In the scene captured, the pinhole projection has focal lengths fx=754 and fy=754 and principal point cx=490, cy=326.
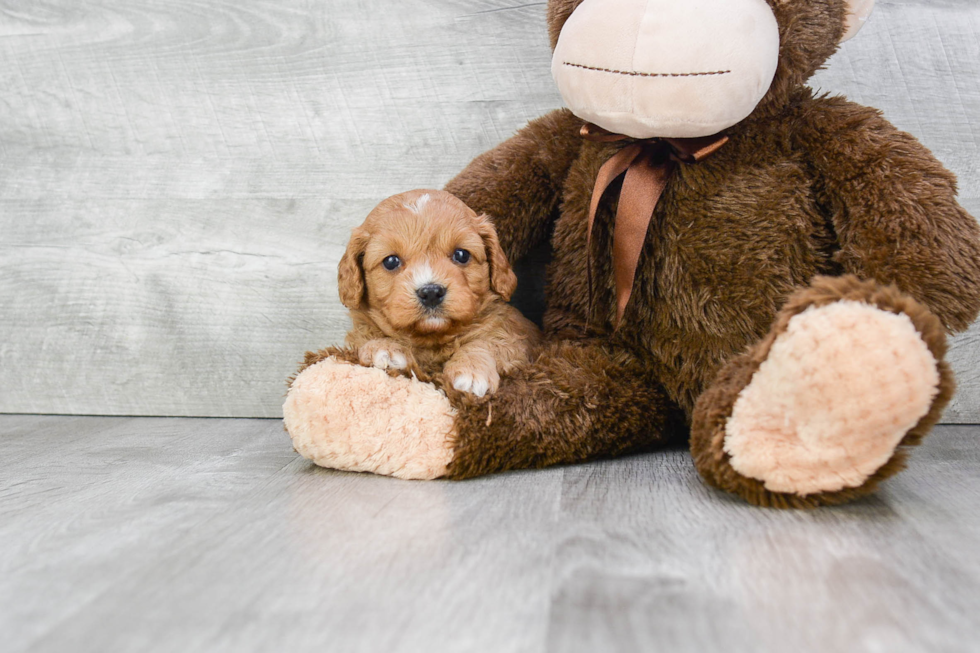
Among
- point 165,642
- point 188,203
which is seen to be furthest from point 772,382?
point 188,203

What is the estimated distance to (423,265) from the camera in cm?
136

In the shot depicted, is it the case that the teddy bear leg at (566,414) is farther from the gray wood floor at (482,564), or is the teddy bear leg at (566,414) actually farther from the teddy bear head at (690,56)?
the teddy bear head at (690,56)

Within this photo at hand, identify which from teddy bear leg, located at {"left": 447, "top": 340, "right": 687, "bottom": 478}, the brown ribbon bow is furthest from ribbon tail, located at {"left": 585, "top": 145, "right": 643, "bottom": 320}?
teddy bear leg, located at {"left": 447, "top": 340, "right": 687, "bottom": 478}

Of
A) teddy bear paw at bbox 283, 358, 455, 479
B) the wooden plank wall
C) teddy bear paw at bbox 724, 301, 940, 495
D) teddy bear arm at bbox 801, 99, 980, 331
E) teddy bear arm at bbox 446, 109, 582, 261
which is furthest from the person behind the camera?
the wooden plank wall

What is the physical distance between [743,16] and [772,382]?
587mm

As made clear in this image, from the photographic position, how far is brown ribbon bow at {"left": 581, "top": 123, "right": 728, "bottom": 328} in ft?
4.46

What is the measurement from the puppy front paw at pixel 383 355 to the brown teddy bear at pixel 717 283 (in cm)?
5

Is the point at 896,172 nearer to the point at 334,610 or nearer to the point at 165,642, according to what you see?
the point at 334,610

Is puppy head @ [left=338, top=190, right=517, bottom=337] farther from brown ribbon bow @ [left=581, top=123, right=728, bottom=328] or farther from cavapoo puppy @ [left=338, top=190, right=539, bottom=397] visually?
brown ribbon bow @ [left=581, top=123, right=728, bottom=328]

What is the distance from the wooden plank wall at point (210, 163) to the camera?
5.98 feet

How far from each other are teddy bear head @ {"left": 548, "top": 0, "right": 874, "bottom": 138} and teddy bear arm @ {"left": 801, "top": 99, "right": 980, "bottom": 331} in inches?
4.9

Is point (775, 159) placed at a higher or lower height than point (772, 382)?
higher

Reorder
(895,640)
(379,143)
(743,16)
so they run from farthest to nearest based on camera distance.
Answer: (379,143), (743,16), (895,640)

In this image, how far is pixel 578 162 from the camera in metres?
1.54
